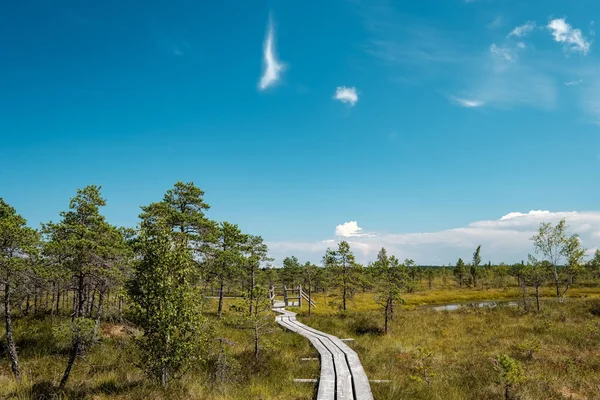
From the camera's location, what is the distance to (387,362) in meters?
15.7

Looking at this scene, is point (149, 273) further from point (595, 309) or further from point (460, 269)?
point (460, 269)

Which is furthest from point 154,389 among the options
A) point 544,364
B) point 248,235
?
point 248,235

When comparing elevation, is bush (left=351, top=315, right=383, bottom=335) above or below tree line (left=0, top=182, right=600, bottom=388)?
below

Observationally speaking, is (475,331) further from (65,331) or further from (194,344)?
(65,331)

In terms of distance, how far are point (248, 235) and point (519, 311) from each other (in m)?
27.5

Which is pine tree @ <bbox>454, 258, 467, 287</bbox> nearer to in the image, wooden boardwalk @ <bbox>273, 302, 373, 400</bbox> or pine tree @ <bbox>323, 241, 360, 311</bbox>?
pine tree @ <bbox>323, 241, 360, 311</bbox>

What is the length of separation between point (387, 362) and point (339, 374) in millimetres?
4383

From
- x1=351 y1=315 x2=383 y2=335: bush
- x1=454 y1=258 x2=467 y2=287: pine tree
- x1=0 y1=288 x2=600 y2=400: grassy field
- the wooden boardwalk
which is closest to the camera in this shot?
the wooden boardwalk

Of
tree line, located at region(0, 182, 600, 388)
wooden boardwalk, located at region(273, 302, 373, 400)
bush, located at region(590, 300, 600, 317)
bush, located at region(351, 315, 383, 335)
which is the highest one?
tree line, located at region(0, 182, 600, 388)

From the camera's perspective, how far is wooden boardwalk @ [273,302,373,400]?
34.3 ft

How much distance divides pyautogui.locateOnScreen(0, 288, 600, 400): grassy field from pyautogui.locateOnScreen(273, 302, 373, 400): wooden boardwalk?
494 millimetres

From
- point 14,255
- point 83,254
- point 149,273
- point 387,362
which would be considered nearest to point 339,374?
point 387,362

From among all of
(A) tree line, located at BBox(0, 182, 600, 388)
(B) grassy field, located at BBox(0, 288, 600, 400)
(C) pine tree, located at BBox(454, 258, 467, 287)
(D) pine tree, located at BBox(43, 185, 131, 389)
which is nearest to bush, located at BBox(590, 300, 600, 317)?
(B) grassy field, located at BBox(0, 288, 600, 400)

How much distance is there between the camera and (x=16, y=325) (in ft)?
76.3
